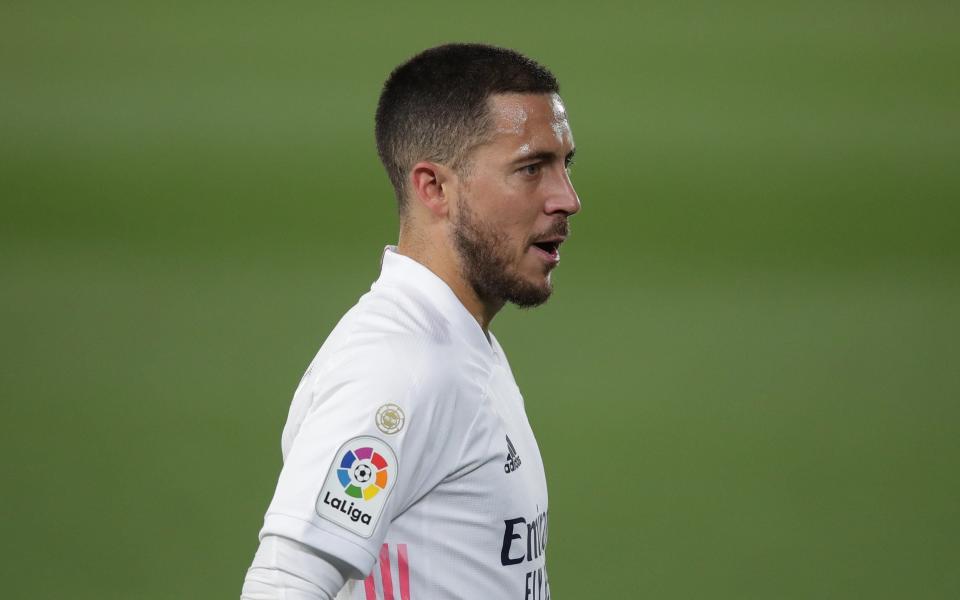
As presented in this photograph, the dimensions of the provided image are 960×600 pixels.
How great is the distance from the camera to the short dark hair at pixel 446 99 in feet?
3.56

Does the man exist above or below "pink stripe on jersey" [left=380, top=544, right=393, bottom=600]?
above

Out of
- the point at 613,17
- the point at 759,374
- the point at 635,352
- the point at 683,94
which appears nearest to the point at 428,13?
the point at 613,17

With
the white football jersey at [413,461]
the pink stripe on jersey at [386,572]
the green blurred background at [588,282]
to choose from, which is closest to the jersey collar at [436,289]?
the white football jersey at [413,461]

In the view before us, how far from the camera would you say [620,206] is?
250 cm

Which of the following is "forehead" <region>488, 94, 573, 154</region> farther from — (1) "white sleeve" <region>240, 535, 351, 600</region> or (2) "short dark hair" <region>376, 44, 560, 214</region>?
(1) "white sleeve" <region>240, 535, 351, 600</region>

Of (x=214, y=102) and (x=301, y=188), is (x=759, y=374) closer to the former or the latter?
(x=301, y=188)

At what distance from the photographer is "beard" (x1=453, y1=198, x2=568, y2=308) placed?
1086 mm

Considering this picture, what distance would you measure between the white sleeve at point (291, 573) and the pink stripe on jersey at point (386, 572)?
0.06 m

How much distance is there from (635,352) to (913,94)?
2.76 feet

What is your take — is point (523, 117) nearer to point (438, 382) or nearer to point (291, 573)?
point (438, 382)

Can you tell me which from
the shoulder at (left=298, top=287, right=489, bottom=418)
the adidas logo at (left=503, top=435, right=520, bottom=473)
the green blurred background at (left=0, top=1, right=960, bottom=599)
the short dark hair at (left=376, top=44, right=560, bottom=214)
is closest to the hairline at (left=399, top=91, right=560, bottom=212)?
the short dark hair at (left=376, top=44, right=560, bottom=214)

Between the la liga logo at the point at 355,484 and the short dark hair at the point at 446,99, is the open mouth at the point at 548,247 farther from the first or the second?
the la liga logo at the point at 355,484

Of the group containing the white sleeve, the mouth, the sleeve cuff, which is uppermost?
the mouth

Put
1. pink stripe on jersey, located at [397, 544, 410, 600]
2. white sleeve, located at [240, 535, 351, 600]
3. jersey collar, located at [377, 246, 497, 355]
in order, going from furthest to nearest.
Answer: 1. jersey collar, located at [377, 246, 497, 355]
2. pink stripe on jersey, located at [397, 544, 410, 600]
3. white sleeve, located at [240, 535, 351, 600]
